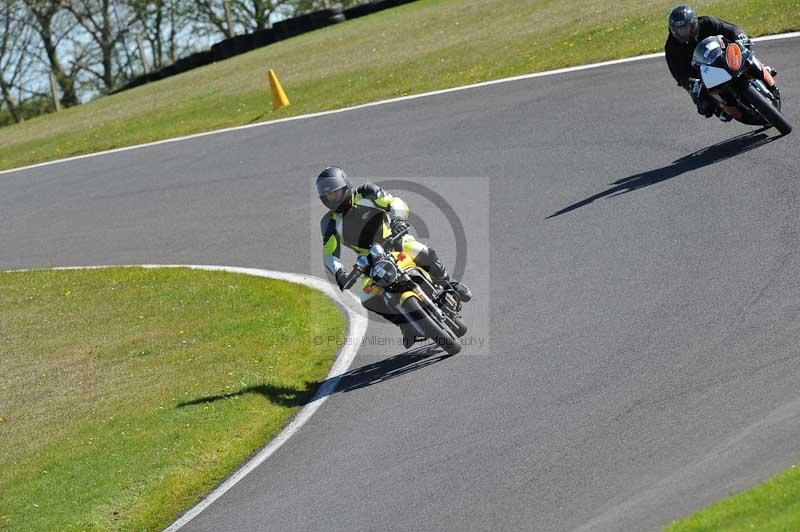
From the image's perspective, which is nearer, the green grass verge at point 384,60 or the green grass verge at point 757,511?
the green grass verge at point 757,511

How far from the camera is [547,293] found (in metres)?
11.6

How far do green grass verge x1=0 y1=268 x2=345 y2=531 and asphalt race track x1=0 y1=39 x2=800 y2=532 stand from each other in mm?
717

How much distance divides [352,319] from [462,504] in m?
5.72

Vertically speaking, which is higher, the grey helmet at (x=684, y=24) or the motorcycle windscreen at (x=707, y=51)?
the grey helmet at (x=684, y=24)

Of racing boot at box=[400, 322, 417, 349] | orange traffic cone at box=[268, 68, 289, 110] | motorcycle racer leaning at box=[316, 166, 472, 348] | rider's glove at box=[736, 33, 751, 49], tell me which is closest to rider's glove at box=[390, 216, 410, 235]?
motorcycle racer leaning at box=[316, 166, 472, 348]

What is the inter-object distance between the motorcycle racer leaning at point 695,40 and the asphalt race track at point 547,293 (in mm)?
633

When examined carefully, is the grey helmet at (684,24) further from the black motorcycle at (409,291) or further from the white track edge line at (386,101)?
the black motorcycle at (409,291)

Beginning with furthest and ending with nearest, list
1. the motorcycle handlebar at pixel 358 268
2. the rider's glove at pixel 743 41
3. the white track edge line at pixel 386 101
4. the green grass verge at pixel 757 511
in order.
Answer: the white track edge line at pixel 386 101 → the rider's glove at pixel 743 41 → the motorcycle handlebar at pixel 358 268 → the green grass verge at pixel 757 511

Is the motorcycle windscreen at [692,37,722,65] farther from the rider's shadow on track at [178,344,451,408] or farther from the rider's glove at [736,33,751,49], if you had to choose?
the rider's shadow on track at [178,344,451,408]

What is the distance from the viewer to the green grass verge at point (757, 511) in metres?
5.62

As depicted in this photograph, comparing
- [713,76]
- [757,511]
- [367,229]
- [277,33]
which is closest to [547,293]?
[367,229]

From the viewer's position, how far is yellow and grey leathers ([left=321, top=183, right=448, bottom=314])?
11039 millimetres

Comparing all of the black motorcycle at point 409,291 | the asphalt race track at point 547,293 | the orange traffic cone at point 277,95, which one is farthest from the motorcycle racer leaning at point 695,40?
the orange traffic cone at point 277,95

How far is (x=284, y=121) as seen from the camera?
77.3ft
